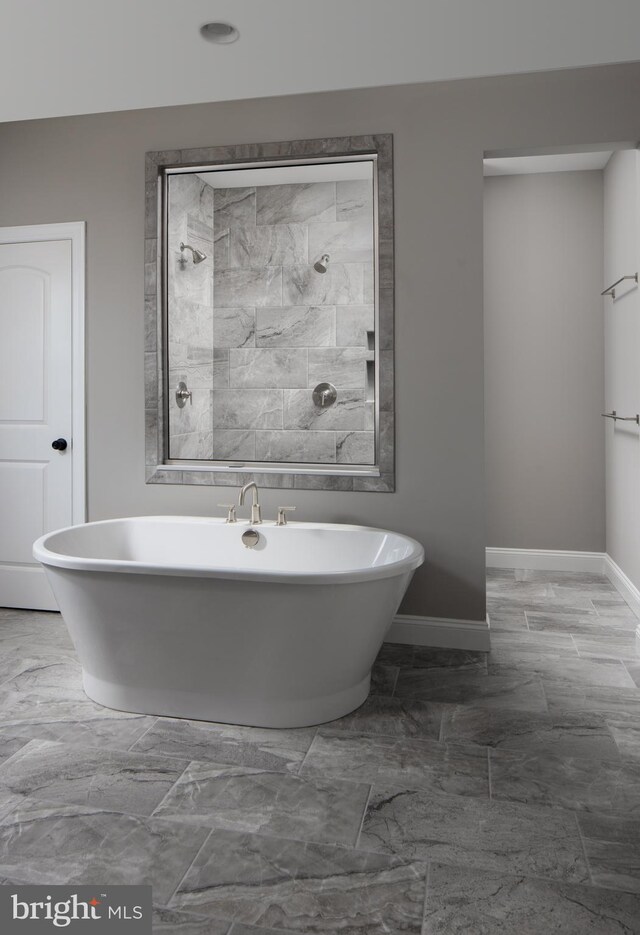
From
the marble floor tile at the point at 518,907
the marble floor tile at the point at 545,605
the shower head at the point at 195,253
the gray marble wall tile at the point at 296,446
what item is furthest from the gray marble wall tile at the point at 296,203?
the marble floor tile at the point at 518,907

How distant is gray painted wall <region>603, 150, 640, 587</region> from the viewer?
12.5 feet

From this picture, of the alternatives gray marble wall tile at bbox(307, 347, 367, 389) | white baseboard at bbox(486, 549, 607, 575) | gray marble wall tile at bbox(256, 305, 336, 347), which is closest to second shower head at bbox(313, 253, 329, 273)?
gray marble wall tile at bbox(256, 305, 336, 347)

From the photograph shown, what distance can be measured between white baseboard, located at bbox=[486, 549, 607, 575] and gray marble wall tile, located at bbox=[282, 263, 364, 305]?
1975 millimetres

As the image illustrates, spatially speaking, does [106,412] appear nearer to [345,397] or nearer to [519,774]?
[345,397]

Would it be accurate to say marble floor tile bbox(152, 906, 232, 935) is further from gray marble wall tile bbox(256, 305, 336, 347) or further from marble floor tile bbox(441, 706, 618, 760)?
gray marble wall tile bbox(256, 305, 336, 347)

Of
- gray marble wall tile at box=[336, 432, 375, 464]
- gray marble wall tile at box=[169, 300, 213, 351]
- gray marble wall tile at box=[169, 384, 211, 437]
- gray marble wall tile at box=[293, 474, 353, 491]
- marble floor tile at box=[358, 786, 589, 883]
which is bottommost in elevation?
marble floor tile at box=[358, 786, 589, 883]

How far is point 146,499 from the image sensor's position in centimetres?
385

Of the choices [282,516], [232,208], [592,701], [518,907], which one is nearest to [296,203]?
[232,208]

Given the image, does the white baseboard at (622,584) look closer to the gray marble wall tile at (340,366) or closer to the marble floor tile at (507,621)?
the marble floor tile at (507,621)

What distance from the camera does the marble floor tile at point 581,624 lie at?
12.0 feet

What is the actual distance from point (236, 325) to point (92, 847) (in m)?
3.74

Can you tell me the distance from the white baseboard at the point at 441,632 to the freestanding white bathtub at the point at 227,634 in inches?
29.0

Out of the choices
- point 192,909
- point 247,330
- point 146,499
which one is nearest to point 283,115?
point 247,330

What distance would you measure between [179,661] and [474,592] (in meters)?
1.49
